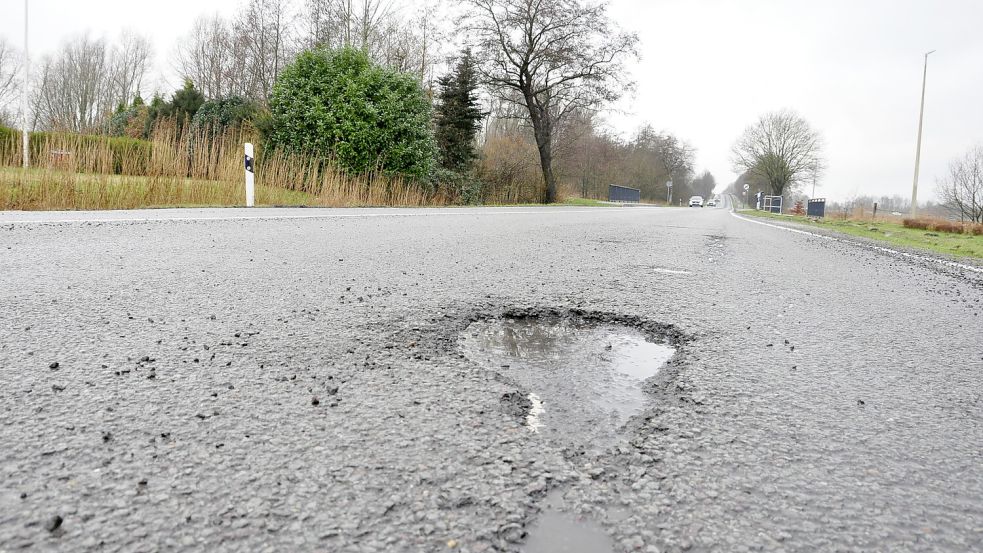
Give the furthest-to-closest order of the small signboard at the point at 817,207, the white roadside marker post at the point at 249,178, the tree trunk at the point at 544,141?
the small signboard at the point at 817,207, the tree trunk at the point at 544,141, the white roadside marker post at the point at 249,178

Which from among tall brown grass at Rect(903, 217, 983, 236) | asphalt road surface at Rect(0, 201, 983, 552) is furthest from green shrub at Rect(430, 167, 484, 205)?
asphalt road surface at Rect(0, 201, 983, 552)

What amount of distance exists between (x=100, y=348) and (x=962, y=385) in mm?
2832

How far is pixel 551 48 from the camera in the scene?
24906mm

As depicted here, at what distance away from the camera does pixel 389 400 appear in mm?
1562

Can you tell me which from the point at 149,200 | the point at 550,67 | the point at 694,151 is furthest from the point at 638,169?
the point at 149,200

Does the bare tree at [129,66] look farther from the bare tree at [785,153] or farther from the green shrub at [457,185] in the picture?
the bare tree at [785,153]

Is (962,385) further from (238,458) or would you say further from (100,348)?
(100,348)

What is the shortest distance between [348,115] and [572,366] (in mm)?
14628

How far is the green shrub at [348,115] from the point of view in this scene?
15.2 m

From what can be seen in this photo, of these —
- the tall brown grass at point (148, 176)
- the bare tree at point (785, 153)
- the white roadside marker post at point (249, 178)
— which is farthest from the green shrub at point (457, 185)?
the bare tree at point (785, 153)

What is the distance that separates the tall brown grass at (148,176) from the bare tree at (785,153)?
55712 mm

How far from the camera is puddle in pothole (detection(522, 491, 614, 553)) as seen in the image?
38.7 inches

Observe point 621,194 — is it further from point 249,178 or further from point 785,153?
point 249,178

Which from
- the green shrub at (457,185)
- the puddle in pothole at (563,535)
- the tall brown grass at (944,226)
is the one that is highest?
the green shrub at (457,185)
